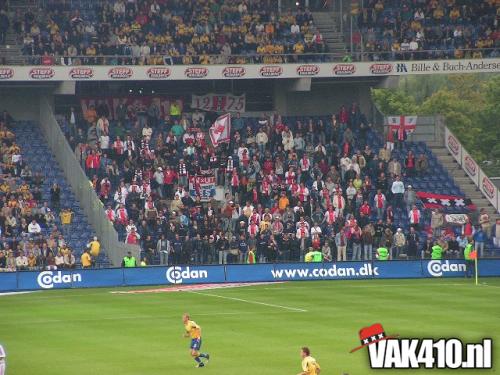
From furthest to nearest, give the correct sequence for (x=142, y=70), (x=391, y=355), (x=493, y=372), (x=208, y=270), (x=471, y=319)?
(x=142, y=70) → (x=208, y=270) → (x=471, y=319) → (x=493, y=372) → (x=391, y=355)

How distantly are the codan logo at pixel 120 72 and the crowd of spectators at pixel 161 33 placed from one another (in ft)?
1.96

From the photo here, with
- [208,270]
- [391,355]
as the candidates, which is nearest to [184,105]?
[208,270]

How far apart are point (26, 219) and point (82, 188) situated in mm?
4262

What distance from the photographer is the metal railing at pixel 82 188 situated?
2170 inches

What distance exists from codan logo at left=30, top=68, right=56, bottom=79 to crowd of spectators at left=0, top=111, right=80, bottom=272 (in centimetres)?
307

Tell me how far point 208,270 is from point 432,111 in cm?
7409

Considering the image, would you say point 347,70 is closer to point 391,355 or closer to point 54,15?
point 54,15

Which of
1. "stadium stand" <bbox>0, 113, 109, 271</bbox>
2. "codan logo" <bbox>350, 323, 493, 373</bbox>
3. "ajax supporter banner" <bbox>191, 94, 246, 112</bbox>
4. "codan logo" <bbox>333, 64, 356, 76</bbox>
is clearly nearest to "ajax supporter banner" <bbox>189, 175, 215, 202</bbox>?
"stadium stand" <bbox>0, 113, 109, 271</bbox>

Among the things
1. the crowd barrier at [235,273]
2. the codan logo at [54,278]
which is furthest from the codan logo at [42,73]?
the codan logo at [54,278]

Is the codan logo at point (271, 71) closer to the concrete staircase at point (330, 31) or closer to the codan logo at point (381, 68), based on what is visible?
the concrete staircase at point (330, 31)

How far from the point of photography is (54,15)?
63.3 metres

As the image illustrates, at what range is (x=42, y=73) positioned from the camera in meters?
60.6

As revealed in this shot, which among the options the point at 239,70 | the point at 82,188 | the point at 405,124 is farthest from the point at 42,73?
the point at 405,124

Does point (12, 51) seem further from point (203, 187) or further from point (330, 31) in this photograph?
point (330, 31)
